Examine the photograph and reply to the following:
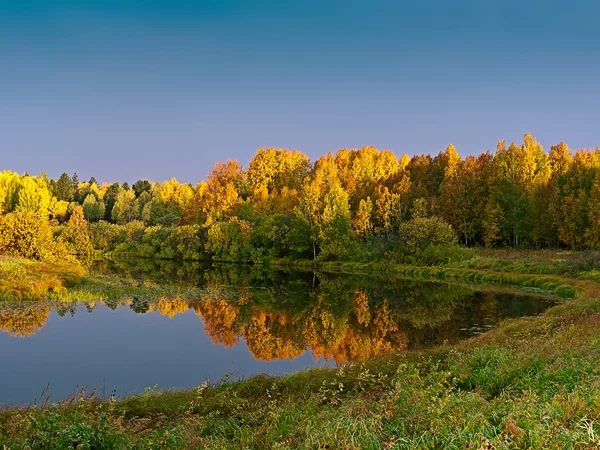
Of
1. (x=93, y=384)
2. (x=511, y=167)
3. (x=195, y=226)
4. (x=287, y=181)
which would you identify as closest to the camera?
(x=93, y=384)

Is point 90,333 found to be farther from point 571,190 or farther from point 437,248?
point 571,190

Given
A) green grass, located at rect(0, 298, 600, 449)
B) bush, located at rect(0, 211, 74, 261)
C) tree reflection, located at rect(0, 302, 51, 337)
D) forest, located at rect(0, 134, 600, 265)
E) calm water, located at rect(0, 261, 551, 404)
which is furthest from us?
forest, located at rect(0, 134, 600, 265)

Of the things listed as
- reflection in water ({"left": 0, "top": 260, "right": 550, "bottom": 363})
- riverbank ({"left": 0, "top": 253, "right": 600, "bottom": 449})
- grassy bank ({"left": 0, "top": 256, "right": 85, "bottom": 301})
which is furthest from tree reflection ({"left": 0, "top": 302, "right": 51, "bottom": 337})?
riverbank ({"left": 0, "top": 253, "right": 600, "bottom": 449})

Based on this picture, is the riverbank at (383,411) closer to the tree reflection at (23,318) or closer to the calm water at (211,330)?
the calm water at (211,330)

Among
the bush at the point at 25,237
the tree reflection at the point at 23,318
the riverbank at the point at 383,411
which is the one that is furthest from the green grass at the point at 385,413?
the bush at the point at 25,237

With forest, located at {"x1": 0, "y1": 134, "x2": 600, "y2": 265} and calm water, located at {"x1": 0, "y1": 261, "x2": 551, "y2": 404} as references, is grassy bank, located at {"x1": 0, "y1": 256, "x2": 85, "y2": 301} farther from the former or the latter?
forest, located at {"x1": 0, "y1": 134, "x2": 600, "y2": 265}

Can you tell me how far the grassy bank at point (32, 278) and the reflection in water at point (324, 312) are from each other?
158 cm

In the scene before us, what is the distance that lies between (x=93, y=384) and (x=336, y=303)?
16.5 meters

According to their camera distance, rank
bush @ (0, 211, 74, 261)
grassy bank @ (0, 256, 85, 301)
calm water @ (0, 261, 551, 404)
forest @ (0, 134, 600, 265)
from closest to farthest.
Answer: calm water @ (0, 261, 551, 404) → grassy bank @ (0, 256, 85, 301) → bush @ (0, 211, 74, 261) → forest @ (0, 134, 600, 265)

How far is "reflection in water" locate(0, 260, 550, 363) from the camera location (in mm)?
18219

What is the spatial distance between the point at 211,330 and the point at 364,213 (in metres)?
37.9

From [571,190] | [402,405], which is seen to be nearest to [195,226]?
[571,190]

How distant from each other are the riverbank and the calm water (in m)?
3.47

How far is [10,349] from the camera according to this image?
51.8 feet
